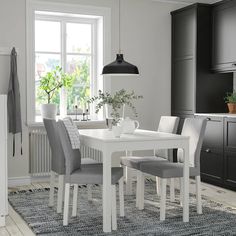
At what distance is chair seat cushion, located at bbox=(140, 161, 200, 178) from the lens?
388 centimetres

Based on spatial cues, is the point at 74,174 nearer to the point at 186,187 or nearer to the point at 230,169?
the point at 186,187

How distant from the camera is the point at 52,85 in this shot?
5.63m

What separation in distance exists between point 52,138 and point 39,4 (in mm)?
2133

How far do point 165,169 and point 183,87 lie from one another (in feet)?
7.59

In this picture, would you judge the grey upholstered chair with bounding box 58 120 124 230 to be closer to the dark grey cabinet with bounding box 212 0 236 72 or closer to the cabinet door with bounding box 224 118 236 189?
the cabinet door with bounding box 224 118 236 189

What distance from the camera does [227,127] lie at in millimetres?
5098

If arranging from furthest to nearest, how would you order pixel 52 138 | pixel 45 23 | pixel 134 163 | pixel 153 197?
pixel 45 23
pixel 153 197
pixel 134 163
pixel 52 138

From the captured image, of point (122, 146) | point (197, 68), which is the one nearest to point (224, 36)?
point (197, 68)

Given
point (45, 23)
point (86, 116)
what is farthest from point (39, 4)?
point (86, 116)

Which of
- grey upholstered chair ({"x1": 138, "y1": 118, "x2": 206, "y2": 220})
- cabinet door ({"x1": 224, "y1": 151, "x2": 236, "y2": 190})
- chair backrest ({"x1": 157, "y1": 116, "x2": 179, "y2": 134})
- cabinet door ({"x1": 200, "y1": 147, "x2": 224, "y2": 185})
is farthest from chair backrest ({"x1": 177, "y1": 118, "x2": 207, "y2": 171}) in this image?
cabinet door ({"x1": 200, "y1": 147, "x2": 224, "y2": 185})

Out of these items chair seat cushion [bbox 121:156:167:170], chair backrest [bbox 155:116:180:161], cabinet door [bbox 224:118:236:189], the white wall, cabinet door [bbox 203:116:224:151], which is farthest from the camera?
the white wall

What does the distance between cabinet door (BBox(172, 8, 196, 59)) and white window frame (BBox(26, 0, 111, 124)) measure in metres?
0.94

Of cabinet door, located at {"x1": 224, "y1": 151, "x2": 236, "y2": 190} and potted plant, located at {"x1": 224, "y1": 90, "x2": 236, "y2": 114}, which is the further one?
potted plant, located at {"x1": 224, "y1": 90, "x2": 236, "y2": 114}

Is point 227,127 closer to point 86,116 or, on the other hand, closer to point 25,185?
point 86,116
